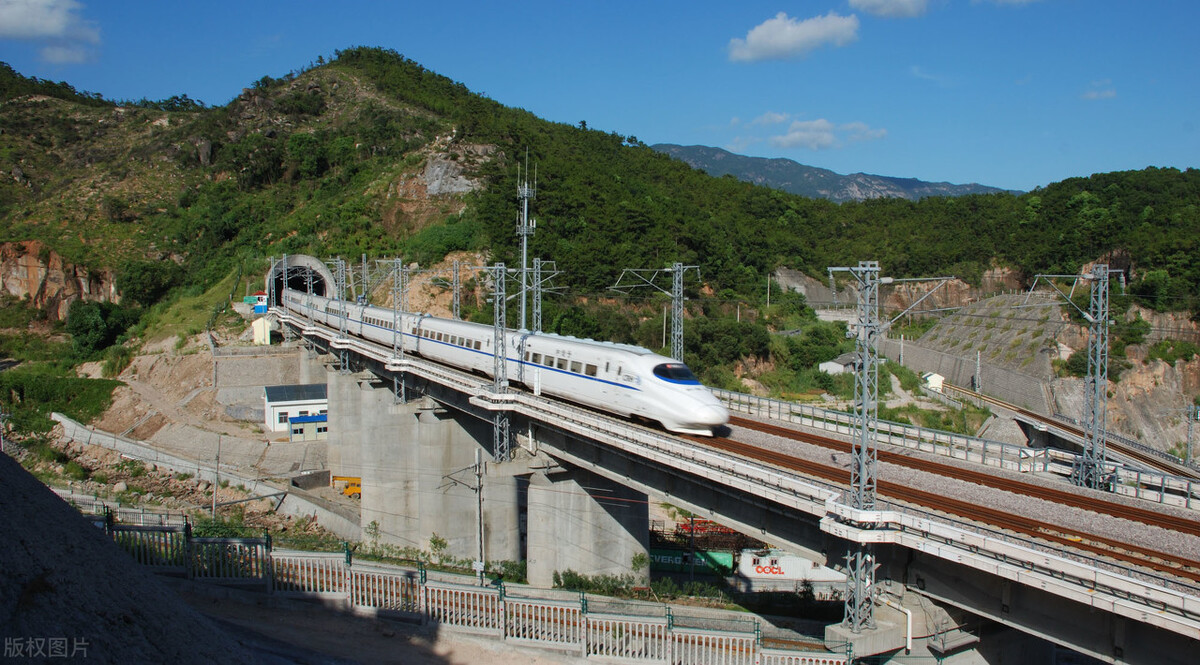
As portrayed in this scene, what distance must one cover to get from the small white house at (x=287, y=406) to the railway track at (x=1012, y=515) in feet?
149

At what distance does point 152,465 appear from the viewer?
177 ft

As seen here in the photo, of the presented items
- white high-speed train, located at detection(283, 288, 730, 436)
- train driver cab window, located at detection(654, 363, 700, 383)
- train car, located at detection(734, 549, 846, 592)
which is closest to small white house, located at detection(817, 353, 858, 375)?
train car, located at detection(734, 549, 846, 592)

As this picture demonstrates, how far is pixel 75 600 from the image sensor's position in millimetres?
9844

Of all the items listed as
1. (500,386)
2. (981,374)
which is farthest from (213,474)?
(981,374)

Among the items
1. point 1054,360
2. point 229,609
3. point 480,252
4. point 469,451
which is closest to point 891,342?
point 1054,360

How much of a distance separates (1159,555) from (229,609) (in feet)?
69.2

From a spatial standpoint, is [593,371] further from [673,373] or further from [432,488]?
[432,488]

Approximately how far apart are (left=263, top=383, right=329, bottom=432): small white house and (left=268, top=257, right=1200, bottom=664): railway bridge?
64.1 feet

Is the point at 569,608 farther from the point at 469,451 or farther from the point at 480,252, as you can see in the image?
the point at 480,252

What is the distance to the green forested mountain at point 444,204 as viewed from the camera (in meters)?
81.3

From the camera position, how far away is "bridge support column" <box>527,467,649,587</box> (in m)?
29.0

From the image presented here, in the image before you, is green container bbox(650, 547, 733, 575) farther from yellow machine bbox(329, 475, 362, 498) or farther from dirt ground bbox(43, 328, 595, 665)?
yellow machine bbox(329, 475, 362, 498)

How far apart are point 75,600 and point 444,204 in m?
75.4

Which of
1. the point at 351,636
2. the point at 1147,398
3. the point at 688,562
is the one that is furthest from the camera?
the point at 1147,398
